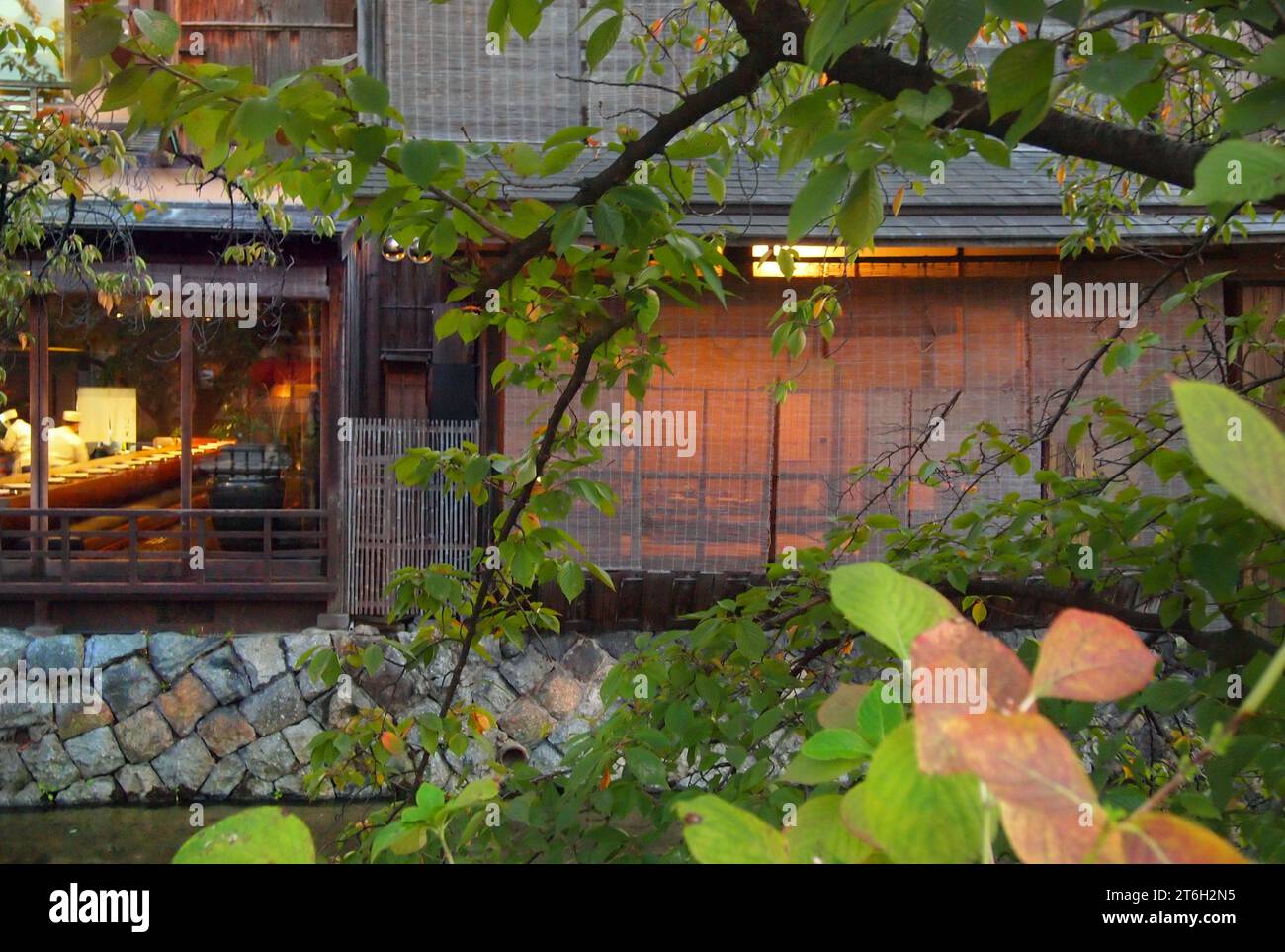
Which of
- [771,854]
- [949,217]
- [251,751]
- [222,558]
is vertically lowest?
[251,751]

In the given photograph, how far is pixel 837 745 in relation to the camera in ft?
1.38

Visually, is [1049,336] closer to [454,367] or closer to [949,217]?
[949,217]

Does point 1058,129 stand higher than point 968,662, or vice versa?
point 1058,129

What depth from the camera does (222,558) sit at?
8.12 metres

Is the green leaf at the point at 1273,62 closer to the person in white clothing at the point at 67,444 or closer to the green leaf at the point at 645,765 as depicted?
the green leaf at the point at 645,765

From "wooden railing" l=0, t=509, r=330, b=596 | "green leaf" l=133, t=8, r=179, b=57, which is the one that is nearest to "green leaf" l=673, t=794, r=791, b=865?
"green leaf" l=133, t=8, r=179, b=57

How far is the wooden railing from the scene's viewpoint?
26.2 feet

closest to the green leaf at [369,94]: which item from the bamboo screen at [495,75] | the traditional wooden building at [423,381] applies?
the traditional wooden building at [423,381]

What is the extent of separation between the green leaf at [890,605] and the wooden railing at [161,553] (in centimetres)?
800

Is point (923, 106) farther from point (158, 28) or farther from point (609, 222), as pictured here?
point (158, 28)

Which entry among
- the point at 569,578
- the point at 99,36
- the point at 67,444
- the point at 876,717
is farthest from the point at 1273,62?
the point at 67,444

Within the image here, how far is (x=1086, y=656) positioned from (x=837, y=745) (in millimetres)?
130

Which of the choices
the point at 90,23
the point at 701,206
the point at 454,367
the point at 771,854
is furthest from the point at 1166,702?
the point at 454,367

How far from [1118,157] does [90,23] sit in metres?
1.45
